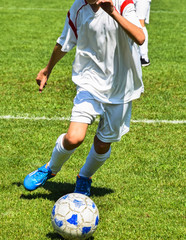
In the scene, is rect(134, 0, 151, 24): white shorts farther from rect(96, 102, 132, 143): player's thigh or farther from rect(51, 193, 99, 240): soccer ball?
rect(51, 193, 99, 240): soccer ball

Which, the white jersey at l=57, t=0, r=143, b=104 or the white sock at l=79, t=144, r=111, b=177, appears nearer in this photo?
the white jersey at l=57, t=0, r=143, b=104

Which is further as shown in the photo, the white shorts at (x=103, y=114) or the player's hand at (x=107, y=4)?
the white shorts at (x=103, y=114)

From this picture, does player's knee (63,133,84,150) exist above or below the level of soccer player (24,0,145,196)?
below

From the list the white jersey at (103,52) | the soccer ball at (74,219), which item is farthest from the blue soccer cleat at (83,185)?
the white jersey at (103,52)

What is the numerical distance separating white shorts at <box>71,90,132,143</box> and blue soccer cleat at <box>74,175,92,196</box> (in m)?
0.43

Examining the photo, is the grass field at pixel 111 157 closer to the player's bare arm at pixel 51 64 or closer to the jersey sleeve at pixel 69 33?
the player's bare arm at pixel 51 64

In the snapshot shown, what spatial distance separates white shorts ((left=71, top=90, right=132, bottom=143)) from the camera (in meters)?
3.95

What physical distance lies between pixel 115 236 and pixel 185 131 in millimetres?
2671

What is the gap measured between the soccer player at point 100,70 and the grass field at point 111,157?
462mm

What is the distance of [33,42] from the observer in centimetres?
1114

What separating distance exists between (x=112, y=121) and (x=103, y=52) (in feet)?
1.93

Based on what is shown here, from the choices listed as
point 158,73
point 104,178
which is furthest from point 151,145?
point 158,73

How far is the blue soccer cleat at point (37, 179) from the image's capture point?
4305 mm

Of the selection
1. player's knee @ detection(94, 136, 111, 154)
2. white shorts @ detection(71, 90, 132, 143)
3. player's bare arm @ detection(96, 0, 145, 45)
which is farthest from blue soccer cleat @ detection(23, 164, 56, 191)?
player's bare arm @ detection(96, 0, 145, 45)
